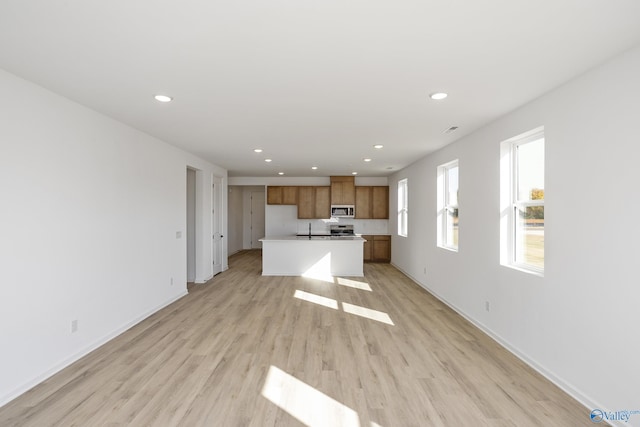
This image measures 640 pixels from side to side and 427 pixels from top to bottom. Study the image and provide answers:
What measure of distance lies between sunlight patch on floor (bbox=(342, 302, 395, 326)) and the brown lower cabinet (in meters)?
4.47

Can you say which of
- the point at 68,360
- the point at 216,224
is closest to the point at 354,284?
the point at 216,224

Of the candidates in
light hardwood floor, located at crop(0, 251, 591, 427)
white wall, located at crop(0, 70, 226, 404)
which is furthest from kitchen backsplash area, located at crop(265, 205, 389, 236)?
white wall, located at crop(0, 70, 226, 404)

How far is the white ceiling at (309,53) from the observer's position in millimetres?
1738

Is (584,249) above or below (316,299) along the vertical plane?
above

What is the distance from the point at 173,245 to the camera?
17.5ft

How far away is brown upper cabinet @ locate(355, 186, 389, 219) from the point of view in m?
9.44

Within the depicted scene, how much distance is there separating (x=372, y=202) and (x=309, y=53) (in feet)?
24.6

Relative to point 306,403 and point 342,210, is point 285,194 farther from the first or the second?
point 306,403

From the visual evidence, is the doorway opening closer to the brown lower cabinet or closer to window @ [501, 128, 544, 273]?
the brown lower cabinet

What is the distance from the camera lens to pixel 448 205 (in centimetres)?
549

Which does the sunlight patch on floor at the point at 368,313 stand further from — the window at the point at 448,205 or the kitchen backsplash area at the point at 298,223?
the kitchen backsplash area at the point at 298,223

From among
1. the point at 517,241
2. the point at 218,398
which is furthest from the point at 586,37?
the point at 218,398

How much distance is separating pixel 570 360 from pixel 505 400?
631mm

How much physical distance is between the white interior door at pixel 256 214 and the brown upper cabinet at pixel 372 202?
414cm
